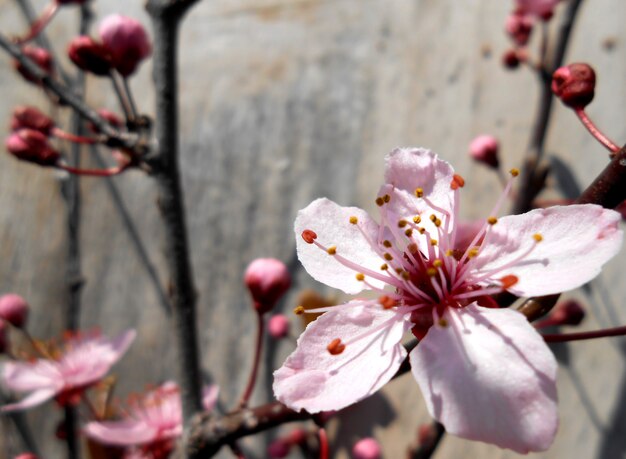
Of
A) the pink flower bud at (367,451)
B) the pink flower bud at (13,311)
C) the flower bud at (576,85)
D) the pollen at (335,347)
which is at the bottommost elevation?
the pink flower bud at (367,451)

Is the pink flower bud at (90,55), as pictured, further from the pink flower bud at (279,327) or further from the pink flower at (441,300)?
the pink flower bud at (279,327)

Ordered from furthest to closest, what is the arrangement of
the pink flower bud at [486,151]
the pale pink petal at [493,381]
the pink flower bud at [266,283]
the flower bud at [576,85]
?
the pink flower bud at [486,151], the pink flower bud at [266,283], the flower bud at [576,85], the pale pink petal at [493,381]

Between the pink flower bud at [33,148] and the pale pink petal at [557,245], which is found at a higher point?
the pale pink petal at [557,245]

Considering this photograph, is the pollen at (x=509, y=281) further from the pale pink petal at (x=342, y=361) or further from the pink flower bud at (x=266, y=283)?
the pink flower bud at (x=266, y=283)

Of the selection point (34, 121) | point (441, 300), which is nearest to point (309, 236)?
point (441, 300)

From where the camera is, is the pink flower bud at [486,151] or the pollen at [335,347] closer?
the pollen at [335,347]

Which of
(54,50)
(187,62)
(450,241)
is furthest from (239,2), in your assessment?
(450,241)

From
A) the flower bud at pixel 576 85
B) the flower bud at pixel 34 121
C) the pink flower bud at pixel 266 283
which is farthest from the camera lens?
the flower bud at pixel 34 121

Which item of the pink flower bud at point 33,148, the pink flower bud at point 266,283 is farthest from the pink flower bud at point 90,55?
the pink flower bud at point 266,283

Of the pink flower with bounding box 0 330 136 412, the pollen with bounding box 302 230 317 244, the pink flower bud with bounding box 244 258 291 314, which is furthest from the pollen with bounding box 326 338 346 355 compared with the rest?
the pink flower with bounding box 0 330 136 412

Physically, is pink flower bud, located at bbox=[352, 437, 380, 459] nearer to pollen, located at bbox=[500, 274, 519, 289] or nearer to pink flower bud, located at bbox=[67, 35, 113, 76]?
pollen, located at bbox=[500, 274, 519, 289]
